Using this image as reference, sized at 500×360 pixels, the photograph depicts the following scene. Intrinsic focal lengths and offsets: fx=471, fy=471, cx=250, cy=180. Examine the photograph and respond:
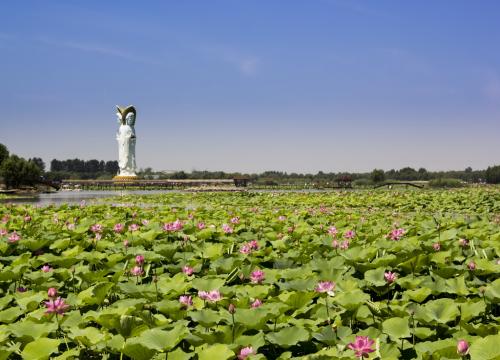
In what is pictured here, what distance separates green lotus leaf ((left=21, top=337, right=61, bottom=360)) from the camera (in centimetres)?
170

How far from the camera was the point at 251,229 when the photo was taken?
5.40 meters

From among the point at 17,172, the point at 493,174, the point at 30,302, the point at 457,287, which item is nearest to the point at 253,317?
the point at 30,302

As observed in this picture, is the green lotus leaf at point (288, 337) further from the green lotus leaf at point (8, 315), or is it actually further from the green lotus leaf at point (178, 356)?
the green lotus leaf at point (8, 315)

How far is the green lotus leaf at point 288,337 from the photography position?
70.9 inches

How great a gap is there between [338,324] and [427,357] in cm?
57

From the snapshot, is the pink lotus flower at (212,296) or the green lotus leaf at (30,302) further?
the green lotus leaf at (30,302)

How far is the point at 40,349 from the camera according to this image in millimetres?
1722

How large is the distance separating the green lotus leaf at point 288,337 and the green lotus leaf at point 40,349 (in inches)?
31.5

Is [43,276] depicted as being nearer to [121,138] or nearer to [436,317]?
[436,317]

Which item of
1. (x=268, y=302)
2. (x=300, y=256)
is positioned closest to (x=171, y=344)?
(x=268, y=302)

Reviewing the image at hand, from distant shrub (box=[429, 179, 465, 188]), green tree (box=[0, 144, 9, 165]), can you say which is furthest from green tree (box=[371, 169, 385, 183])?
green tree (box=[0, 144, 9, 165])

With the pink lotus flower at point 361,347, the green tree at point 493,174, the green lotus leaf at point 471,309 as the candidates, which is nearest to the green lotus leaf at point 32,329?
the pink lotus flower at point 361,347

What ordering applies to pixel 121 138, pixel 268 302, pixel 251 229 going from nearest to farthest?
1. pixel 268 302
2. pixel 251 229
3. pixel 121 138

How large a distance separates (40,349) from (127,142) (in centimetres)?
4487
